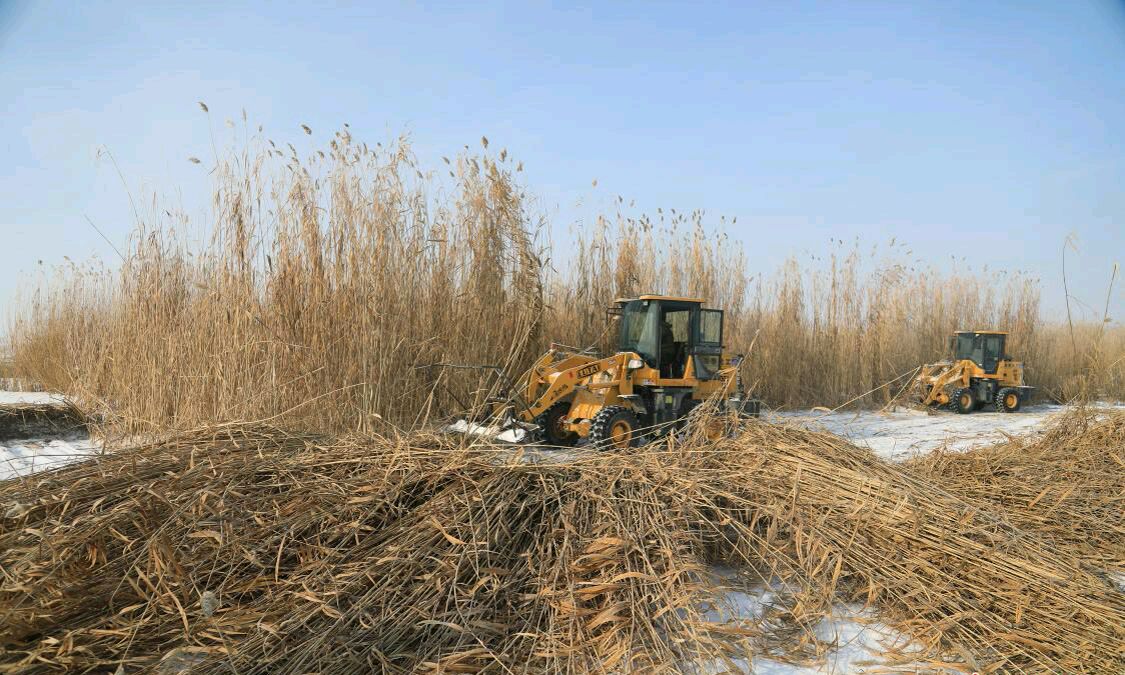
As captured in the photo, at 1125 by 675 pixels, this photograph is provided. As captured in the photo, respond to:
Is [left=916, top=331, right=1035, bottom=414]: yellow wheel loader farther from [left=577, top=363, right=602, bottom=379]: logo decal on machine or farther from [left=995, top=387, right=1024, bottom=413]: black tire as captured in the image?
[left=577, top=363, right=602, bottom=379]: logo decal on machine

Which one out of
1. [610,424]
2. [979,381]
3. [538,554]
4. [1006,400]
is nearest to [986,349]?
[979,381]

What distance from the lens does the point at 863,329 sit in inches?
554

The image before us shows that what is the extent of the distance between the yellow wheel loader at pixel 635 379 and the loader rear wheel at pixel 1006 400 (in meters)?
9.07

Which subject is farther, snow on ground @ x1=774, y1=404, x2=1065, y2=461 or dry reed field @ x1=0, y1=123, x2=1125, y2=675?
snow on ground @ x1=774, y1=404, x2=1065, y2=461

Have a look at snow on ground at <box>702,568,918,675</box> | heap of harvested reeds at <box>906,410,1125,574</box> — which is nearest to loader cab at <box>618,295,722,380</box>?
heap of harvested reeds at <box>906,410,1125,574</box>

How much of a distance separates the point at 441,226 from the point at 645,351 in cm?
278

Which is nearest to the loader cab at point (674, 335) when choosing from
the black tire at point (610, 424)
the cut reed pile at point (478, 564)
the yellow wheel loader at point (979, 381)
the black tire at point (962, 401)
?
the black tire at point (610, 424)

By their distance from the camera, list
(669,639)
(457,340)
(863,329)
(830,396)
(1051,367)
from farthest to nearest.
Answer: (1051,367), (863,329), (830,396), (457,340), (669,639)

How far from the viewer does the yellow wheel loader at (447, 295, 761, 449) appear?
679 cm

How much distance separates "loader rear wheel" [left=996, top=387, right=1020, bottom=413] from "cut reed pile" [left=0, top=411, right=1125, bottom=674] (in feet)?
40.5

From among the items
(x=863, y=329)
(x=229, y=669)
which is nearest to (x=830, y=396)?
(x=863, y=329)

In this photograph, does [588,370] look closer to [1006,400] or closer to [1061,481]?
[1061,481]

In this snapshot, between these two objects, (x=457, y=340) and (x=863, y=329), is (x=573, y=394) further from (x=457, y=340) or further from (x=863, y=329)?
(x=863, y=329)

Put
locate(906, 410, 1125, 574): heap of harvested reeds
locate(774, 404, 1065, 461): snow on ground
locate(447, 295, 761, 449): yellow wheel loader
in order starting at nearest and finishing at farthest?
locate(906, 410, 1125, 574): heap of harvested reeds < locate(447, 295, 761, 449): yellow wheel loader < locate(774, 404, 1065, 461): snow on ground
